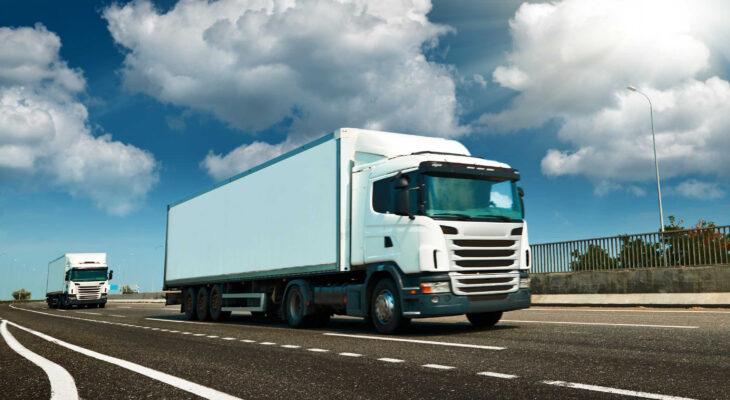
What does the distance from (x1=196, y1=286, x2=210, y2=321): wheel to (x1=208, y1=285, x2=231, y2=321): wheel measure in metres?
0.19

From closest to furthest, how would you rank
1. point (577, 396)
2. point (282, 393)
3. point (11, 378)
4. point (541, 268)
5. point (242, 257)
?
point (577, 396), point (282, 393), point (11, 378), point (242, 257), point (541, 268)

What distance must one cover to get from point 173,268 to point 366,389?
1724 centimetres

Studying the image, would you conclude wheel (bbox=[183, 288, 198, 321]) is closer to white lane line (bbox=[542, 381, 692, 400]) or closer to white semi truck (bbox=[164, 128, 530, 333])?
white semi truck (bbox=[164, 128, 530, 333])

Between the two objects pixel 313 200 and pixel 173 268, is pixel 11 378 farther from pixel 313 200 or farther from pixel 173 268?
pixel 173 268

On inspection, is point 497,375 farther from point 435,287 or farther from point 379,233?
point 379,233

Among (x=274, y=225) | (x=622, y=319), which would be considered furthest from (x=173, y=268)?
(x=622, y=319)

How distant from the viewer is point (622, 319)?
39.2 feet

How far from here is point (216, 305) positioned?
58.6 feet

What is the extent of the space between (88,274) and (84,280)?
0.45m

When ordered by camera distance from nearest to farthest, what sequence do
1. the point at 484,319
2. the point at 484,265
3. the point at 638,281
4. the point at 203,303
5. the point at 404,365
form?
the point at 404,365 → the point at 484,265 → the point at 484,319 → the point at 638,281 → the point at 203,303

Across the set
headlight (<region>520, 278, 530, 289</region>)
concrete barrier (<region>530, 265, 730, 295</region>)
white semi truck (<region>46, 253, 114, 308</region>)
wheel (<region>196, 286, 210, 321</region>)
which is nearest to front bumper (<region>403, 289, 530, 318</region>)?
headlight (<region>520, 278, 530, 289</region>)

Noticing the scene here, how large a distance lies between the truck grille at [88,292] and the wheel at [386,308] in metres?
34.0

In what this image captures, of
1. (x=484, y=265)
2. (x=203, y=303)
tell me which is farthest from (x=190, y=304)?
(x=484, y=265)

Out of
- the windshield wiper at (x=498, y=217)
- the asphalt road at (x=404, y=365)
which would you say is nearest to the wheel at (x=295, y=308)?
the asphalt road at (x=404, y=365)
